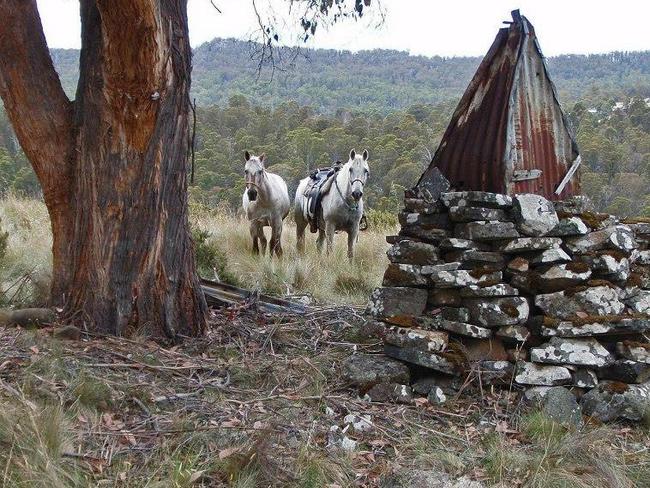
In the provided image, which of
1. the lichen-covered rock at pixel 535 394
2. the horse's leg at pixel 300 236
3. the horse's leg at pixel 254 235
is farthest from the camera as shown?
the horse's leg at pixel 300 236

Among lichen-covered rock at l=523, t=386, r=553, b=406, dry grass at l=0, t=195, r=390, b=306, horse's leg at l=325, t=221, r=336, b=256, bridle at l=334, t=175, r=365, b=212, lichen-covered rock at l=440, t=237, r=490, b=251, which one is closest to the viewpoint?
lichen-covered rock at l=523, t=386, r=553, b=406

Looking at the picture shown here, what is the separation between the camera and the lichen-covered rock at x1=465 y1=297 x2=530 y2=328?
5.08 metres

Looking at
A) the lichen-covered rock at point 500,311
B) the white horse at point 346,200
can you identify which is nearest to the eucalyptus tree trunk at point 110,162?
the lichen-covered rock at point 500,311

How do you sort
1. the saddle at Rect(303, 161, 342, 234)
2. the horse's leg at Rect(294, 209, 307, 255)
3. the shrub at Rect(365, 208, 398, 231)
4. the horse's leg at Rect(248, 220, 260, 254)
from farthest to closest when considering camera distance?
1. the shrub at Rect(365, 208, 398, 231)
2. the horse's leg at Rect(294, 209, 307, 255)
3. the saddle at Rect(303, 161, 342, 234)
4. the horse's leg at Rect(248, 220, 260, 254)

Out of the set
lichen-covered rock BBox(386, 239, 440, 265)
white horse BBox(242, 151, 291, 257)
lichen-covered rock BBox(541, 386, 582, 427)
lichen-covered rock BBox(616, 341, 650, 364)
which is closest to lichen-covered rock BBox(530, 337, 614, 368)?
lichen-covered rock BBox(616, 341, 650, 364)

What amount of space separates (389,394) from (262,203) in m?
7.27

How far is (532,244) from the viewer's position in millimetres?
5148

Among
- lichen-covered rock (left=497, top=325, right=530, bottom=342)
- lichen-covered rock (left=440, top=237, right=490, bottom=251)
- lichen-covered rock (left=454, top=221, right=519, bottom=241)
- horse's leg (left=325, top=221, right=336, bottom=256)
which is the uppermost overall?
lichen-covered rock (left=454, top=221, right=519, bottom=241)

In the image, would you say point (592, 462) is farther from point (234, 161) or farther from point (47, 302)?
point (234, 161)

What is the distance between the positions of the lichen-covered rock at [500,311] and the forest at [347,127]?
385 cm

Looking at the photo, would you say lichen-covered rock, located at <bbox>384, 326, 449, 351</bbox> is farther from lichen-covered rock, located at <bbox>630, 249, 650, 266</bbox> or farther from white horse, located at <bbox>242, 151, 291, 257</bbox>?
white horse, located at <bbox>242, 151, 291, 257</bbox>

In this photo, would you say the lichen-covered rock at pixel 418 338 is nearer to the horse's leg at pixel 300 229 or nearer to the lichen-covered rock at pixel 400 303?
the lichen-covered rock at pixel 400 303

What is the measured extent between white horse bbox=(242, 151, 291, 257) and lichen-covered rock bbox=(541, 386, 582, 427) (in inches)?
283

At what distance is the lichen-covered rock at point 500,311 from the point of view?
200 inches
